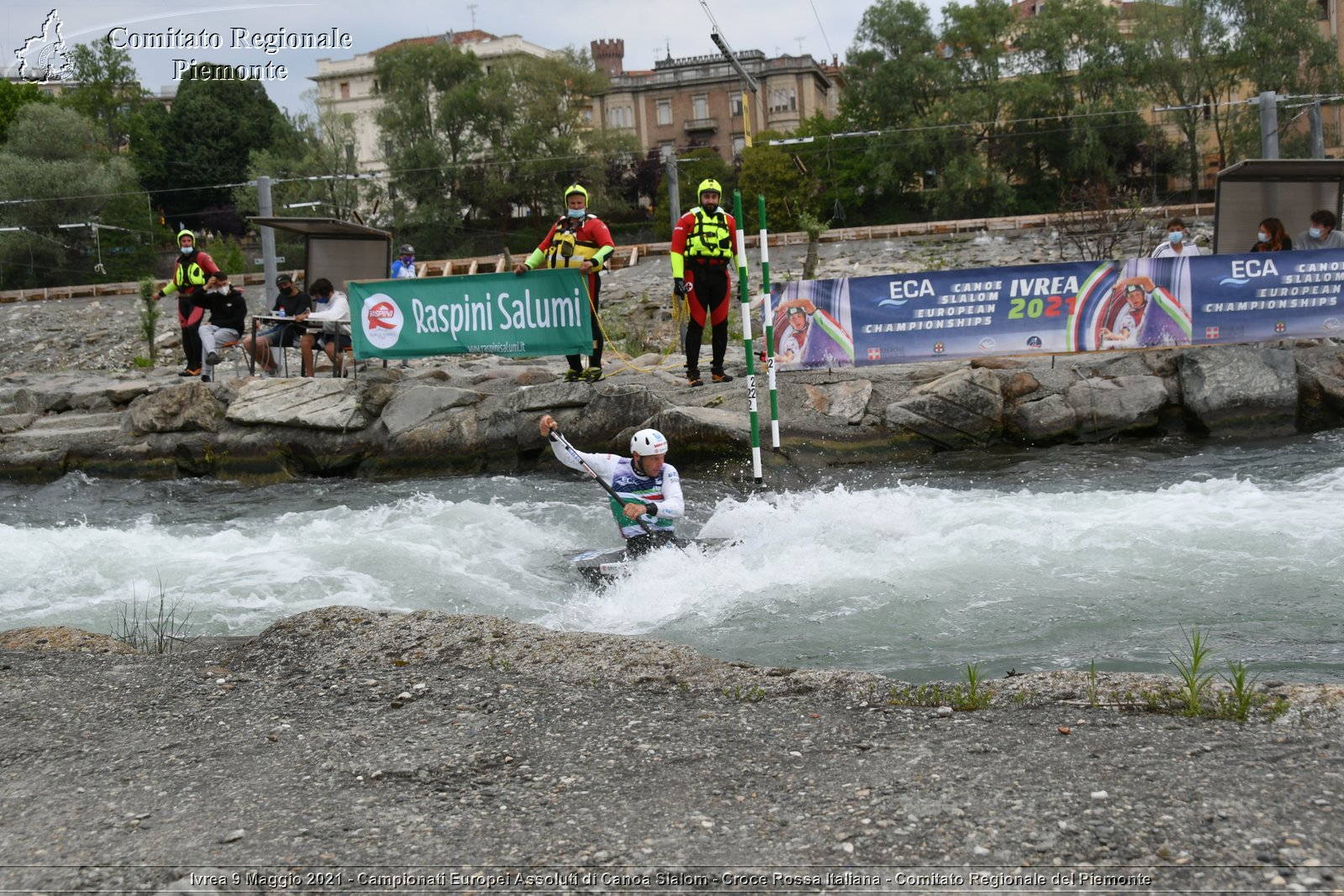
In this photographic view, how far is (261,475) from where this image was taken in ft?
50.0

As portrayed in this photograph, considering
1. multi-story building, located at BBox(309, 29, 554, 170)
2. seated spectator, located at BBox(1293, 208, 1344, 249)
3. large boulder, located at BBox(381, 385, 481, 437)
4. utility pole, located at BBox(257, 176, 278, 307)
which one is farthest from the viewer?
multi-story building, located at BBox(309, 29, 554, 170)

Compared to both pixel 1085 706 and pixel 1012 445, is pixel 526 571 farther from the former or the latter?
pixel 1012 445

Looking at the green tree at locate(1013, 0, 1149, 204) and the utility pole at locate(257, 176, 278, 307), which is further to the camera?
the green tree at locate(1013, 0, 1149, 204)

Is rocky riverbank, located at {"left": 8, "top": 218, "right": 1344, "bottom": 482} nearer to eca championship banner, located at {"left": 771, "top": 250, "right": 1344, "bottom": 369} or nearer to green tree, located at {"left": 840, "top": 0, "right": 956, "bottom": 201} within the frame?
eca championship banner, located at {"left": 771, "top": 250, "right": 1344, "bottom": 369}

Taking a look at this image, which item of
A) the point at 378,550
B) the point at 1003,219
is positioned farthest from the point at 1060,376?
the point at 1003,219

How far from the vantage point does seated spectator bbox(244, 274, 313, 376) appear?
16.9 m

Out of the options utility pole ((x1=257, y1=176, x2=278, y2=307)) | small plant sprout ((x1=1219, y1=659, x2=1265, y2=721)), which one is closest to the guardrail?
utility pole ((x1=257, y1=176, x2=278, y2=307))

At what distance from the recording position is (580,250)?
1473 centimetres

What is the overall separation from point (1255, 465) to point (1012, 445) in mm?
2730

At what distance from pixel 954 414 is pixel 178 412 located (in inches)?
398

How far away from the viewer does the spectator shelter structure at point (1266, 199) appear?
16.5 m

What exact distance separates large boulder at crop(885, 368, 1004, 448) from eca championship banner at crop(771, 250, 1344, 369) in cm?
70

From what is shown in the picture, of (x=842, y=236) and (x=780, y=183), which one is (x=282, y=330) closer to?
(x=842, y=236)

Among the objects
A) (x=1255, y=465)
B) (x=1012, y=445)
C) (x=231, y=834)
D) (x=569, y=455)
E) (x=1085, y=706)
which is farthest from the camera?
(x=1012, y=445)
